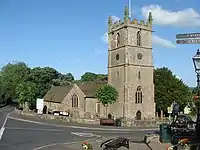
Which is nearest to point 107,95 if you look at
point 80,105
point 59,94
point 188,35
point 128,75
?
point 128,75

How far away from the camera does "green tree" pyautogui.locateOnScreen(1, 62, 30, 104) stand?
335 ft

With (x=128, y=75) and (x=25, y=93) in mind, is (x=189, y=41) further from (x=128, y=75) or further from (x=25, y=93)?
(x=25, y=93)

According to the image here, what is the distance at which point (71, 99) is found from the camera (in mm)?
65688

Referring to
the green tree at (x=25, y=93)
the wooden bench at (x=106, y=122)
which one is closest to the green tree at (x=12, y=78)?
the green tree at (x=25, y=93)

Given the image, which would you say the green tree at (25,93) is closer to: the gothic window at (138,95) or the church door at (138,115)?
the gothic window at (138,95)

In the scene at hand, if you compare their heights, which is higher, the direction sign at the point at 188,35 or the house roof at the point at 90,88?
the house roof at the point at 90,88

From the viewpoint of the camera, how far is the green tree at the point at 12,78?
102 m

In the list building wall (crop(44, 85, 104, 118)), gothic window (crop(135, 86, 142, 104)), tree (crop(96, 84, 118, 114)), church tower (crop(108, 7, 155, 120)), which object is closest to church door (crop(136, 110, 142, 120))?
church tower (crop(108, 7, 155, 120))

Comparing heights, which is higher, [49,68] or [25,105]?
[49,68]

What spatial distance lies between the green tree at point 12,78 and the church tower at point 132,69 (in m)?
47.2

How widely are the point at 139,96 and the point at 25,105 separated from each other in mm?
35363

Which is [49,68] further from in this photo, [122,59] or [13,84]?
[122,59]

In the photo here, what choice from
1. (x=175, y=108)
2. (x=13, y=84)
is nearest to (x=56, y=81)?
(x=13, y=84)

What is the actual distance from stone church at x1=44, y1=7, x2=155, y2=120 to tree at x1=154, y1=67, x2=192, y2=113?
Answer: 5.64m
